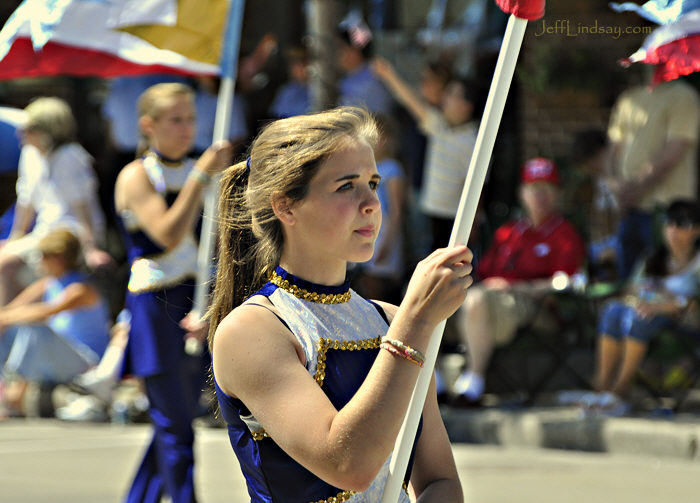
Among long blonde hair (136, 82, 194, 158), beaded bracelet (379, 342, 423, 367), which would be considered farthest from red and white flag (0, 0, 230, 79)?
beaded bracelet (379, 342, 423, 367)

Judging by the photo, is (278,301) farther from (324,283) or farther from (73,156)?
(73,156)

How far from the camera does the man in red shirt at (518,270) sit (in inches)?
346

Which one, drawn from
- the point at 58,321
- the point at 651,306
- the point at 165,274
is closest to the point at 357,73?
the point at 58,321

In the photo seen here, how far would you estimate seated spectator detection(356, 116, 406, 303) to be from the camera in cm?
930

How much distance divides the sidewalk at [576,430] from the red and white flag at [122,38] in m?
3.30

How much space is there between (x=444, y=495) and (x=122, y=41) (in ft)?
12.1

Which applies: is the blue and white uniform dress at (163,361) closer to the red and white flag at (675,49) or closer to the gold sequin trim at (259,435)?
the red and white flag at (675,49)

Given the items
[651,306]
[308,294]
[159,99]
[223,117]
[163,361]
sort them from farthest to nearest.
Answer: [651,306]
[223,117]
[159,99]
[163,361]
[308,294]

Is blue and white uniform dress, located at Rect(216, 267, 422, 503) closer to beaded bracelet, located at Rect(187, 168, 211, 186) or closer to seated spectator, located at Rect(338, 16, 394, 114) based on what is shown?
beaded bracelet, located at Rect(187, 168, 211, 186)

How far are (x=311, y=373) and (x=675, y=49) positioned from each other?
1462 mm

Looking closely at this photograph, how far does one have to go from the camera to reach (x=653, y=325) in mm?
8125

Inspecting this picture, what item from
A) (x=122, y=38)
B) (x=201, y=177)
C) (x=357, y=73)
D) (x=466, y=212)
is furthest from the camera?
(x=357, y=73)

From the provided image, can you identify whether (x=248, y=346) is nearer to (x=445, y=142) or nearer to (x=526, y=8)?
(x=526, y=8)

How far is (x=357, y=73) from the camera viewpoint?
10.1 metres
